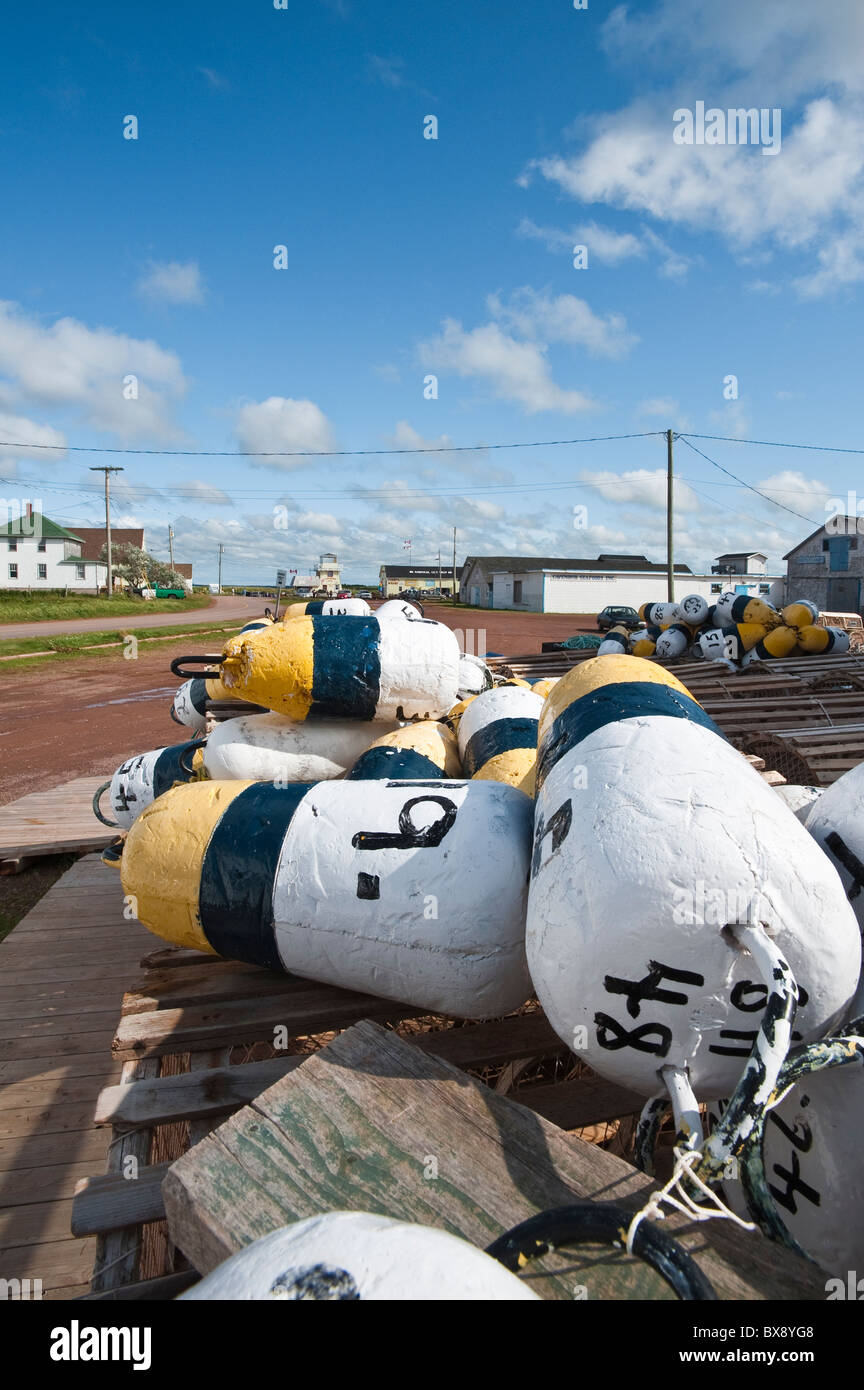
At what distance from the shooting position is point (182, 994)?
2.67 meters

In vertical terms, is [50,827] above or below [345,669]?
below

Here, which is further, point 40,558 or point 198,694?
point 40,558

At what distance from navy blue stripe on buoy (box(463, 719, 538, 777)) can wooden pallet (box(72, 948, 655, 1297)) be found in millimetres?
1173

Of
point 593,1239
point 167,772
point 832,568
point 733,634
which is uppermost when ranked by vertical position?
point 832,568

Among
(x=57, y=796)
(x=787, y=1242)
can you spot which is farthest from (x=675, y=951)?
(x=57, y=796)

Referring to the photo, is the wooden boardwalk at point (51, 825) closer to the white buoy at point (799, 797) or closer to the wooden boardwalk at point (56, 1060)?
the wooden boardwalk at point (56, 1060)

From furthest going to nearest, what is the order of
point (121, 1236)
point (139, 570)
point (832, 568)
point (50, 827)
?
point (139, 570) → point (832, 568) → point (50, 827) → point (121, 1236)

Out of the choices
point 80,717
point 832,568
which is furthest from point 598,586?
point 80,717

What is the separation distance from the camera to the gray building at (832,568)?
104 feet

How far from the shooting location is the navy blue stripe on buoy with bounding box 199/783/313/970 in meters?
2.37

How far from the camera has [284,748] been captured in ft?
14.1

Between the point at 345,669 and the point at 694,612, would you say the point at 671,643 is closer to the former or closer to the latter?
the point at 694,612

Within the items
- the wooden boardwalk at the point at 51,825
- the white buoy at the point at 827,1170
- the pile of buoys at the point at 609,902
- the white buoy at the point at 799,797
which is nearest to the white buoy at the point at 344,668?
the pile of buoys at the point at 609,902

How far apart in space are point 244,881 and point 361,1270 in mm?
1494
